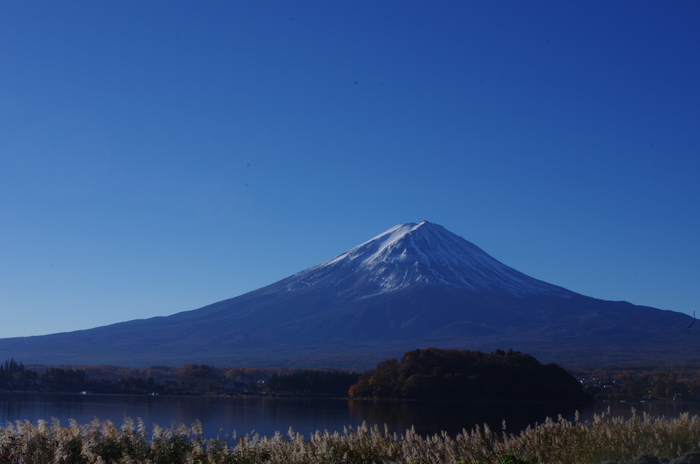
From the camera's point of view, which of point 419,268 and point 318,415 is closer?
point 318,415

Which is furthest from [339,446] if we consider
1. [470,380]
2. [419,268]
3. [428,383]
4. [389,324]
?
[419,268]

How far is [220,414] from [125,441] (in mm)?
27362

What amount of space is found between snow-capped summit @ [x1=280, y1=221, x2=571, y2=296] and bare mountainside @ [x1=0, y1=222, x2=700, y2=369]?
1.08 ft

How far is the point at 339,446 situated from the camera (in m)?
12.0

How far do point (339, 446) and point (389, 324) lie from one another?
11995cm

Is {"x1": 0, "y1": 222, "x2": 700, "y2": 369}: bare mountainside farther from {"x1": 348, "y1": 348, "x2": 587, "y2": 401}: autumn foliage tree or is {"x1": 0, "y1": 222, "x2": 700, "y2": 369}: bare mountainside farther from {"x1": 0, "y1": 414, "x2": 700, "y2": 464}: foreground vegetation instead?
{"x1": 0, "y1": 414, "x2": 700, "y2": 464}: foreground vegetation

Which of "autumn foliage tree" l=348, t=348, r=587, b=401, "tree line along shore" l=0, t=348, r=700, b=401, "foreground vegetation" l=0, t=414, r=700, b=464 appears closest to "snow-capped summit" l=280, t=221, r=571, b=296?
"tree line along shore" l=0, t=348, r=700, b=401

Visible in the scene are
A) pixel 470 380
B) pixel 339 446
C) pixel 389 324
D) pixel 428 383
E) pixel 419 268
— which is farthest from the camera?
pixel 419 268

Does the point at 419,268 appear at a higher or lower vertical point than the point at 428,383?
higher

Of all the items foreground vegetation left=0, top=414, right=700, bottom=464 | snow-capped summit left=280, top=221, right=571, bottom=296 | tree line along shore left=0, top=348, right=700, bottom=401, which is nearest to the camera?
foreground vegetation left=0, top=414, right=700, bottom=464

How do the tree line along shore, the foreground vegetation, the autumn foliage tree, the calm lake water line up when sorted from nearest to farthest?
the foreground vegetation
the calm lake water
the autumn foliage tree
the tree line along shore

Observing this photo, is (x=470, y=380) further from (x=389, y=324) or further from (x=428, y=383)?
(x=389, y=324)

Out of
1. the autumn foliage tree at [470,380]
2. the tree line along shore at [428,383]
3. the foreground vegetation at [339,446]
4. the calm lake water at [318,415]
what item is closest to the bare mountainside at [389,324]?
the tree line along shore at [428,383]

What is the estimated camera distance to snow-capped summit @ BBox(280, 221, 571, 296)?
15100cm
